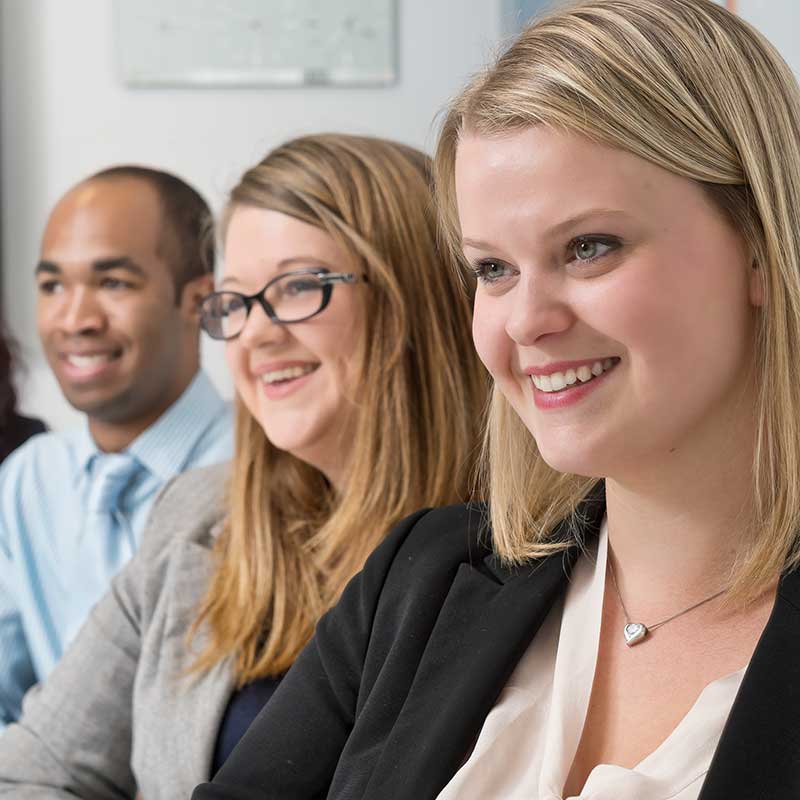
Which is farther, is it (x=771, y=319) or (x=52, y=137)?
(x=52, y=137)

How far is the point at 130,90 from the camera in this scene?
10.2ft

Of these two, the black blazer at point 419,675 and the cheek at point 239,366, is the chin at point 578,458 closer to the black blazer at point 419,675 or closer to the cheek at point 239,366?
the black blazer at point 419,675

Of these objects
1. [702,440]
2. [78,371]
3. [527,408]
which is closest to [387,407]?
[527,408]

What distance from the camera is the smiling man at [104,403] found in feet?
7.71

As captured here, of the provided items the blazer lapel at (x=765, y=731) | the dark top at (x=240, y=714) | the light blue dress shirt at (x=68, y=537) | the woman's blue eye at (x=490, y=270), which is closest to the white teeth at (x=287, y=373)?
the dark top at (x=240, y=714)

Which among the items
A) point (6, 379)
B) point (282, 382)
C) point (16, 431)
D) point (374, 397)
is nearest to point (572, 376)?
point (374, 397)

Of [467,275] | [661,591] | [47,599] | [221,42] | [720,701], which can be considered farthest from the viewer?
[221,42]

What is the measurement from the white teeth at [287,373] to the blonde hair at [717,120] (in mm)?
706

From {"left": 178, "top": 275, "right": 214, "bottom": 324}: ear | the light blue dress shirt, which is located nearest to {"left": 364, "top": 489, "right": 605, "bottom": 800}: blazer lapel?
the light blue dress shirt

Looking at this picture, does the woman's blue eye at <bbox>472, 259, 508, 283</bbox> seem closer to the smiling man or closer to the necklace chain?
the necklace chain

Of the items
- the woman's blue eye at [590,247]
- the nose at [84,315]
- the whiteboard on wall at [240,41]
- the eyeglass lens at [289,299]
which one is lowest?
the nose at [84,315]

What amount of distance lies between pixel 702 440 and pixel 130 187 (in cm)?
172

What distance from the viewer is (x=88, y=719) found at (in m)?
1.74

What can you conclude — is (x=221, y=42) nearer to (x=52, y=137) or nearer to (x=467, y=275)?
→ (x=52, y=137)
